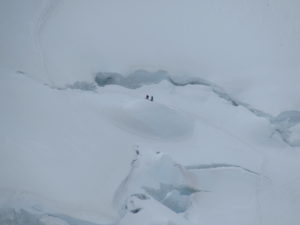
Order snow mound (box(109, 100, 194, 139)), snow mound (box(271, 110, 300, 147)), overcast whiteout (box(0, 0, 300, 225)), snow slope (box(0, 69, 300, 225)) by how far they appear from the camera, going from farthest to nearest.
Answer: snow mound (box(271, 110, 300, 147))
snow mound (box(109, 100, 194, 139))
overcast whiteout (box(0, 0, 300, 225))
snow slope (box(0, 69, 300, 225))

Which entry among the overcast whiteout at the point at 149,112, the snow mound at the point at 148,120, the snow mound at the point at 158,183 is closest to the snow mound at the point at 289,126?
the overcast whiteout at the point at 149,112

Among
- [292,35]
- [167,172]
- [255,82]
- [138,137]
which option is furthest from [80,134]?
[292,35]

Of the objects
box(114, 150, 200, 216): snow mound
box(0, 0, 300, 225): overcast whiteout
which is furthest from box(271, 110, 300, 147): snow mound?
box(114, 150, 200, 216): snow mound

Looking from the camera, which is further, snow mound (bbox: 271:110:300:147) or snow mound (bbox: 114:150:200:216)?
snow mound (bbox: 271:110:300:147)

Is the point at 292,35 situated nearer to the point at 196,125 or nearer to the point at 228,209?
the point at 196,125

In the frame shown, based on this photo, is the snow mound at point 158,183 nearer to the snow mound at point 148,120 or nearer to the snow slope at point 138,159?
the snow slope at point 138,159

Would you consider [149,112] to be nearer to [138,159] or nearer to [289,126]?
[138,159]

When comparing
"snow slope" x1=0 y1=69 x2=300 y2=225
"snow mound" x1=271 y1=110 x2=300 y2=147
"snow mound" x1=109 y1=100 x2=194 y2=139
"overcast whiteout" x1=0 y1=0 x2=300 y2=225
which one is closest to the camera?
"snow slope" x1=0 y1=69 x2=300 y2=225

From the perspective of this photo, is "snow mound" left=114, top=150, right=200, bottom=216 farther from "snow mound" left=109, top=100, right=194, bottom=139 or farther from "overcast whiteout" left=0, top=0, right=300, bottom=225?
"snow mound" left=109, top=100, right=194, bottom=139
